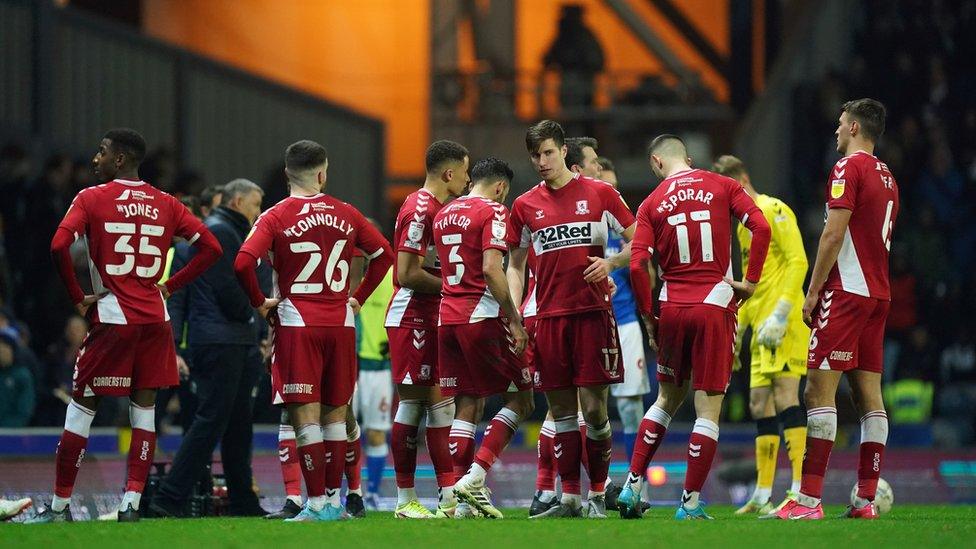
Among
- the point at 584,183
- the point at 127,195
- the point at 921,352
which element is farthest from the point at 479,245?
the point at 921,352

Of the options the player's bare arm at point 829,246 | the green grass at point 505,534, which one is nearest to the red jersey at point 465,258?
the green grass at point 505,534

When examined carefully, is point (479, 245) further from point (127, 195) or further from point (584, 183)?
point (127, 195)

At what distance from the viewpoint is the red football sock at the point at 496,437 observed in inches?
406

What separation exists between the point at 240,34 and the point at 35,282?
29.0ft

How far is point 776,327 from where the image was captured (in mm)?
11109

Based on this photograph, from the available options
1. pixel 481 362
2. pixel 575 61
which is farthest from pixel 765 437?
pixel 575 61

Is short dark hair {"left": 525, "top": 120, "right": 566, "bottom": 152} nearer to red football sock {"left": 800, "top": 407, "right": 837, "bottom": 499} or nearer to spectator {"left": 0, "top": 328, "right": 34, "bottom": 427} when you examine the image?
red football sock {"left": 800, "top": 407, "right": 837, "bottom": 499}

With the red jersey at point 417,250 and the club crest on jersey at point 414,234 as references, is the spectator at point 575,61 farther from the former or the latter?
the club crest on jersey at point 414,234

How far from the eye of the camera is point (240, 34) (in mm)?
25609

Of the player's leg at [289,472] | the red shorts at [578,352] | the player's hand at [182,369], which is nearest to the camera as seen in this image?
the red shorts at [578,352]

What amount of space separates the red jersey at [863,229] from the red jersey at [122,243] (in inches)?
168

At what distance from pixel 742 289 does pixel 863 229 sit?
88cm

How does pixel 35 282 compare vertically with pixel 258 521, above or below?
above

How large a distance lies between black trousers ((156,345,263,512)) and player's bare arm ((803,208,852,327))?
423 cm
